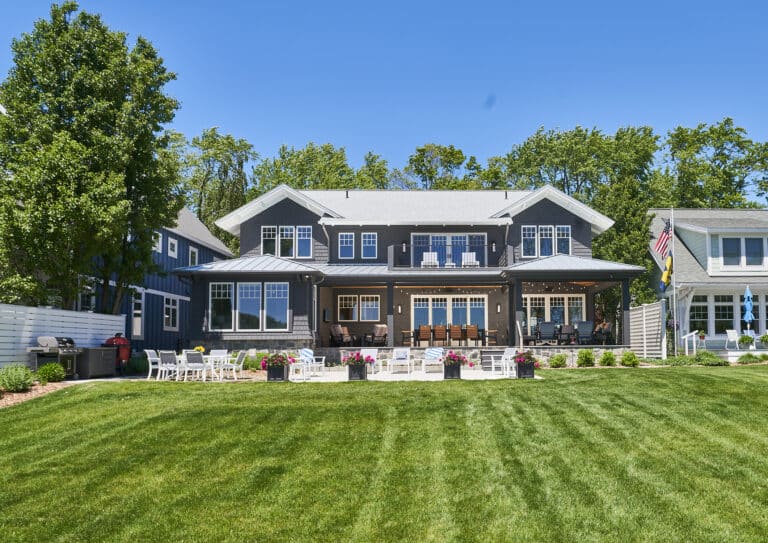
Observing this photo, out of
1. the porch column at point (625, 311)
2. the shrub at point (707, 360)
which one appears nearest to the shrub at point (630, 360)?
the shrub at point (707, 360)

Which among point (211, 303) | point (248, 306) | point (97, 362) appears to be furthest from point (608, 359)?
point (97, 362)

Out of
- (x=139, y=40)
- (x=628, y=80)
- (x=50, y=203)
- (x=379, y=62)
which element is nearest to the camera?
(x=50, y=203)

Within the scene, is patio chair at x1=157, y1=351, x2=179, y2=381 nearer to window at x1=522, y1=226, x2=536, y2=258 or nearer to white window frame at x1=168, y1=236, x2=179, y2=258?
white window frame at x1=168, y1=236, x2=179, y2=258

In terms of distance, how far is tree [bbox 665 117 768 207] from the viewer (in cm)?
4124

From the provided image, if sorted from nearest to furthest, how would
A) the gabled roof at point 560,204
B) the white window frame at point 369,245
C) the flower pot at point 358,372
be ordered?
the flower pot at point 358,372 → the gabled roof at point 560,204 → the white window frame at point 369,245

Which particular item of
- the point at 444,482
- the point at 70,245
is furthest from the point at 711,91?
the point at 444,482

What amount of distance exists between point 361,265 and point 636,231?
11875 mm

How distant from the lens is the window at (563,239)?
27.4 metres

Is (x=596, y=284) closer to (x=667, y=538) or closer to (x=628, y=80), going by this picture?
(x=628, y=80)

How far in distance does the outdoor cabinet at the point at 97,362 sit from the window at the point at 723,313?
21230 millimetres

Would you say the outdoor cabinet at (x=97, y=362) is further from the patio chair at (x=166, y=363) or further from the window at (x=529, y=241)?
the window at (x=529, y=241)

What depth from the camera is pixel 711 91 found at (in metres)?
36.1

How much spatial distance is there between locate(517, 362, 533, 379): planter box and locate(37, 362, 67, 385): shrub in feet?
34.6

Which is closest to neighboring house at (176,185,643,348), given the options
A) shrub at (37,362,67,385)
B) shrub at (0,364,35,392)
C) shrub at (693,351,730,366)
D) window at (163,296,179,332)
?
window at (163,296,179,332)
